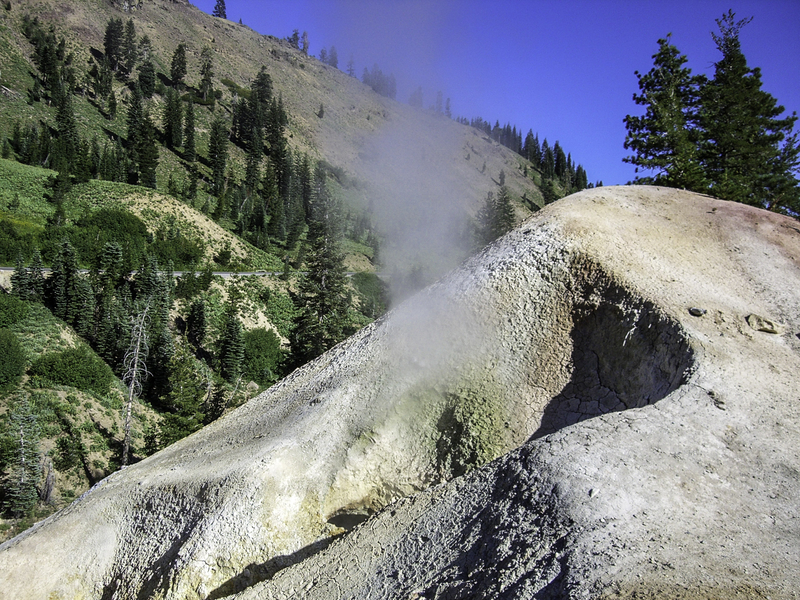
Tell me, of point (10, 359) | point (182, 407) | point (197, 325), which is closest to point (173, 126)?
point (197, 325)

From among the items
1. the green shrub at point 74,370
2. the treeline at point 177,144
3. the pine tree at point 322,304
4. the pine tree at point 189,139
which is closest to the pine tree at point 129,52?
the treeline at point 177,144

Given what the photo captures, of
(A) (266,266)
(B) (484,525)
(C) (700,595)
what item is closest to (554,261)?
(B) (484,525)

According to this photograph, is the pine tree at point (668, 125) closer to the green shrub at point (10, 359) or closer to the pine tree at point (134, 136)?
the green shrub at point (10, 359)

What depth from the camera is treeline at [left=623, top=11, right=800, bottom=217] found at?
27672mm

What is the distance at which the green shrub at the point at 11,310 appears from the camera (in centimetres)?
3603

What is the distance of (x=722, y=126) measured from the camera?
28.5 metres

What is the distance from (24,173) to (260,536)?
69725 mm

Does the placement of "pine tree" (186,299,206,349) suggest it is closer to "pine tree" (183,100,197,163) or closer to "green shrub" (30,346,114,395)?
"green shrub" (30,346,114,395)

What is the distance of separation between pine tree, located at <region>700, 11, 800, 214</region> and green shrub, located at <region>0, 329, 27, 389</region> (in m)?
40.1

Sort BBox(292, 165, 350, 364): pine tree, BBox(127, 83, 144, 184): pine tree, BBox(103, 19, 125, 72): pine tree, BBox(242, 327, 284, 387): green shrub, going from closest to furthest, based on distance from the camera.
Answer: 1. BBox(292, 165, 350, 364): pine tree
2. BBox(242, 327, 284, 387): green shrub
3. BBox(127, 83, 144, 184): pine tree
4. BBox(103, 19, 125, 72): pine tree

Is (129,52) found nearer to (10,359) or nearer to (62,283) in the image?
(62,283)

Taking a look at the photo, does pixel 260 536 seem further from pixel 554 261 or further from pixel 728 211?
pixel 728 211

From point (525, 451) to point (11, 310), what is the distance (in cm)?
4187

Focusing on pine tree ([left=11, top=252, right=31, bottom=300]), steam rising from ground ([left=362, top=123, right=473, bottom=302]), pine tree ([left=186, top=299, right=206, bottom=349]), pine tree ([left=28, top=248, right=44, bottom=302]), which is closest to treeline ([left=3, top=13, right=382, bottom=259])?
steam rising from ground ([left=362, top=123, right=473, bottom=302])
